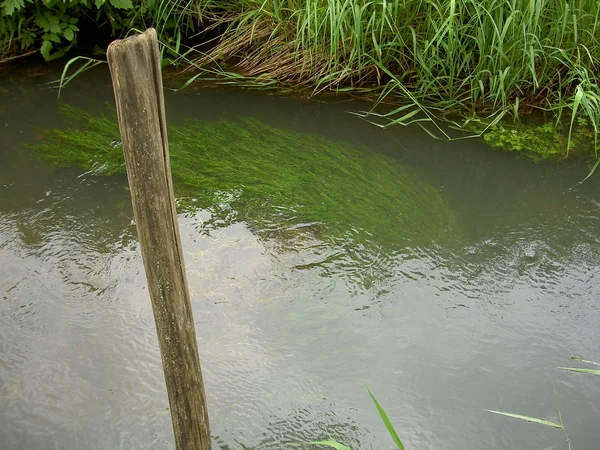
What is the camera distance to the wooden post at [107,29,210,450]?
1305 mm

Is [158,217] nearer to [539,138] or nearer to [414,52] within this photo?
[414,52]

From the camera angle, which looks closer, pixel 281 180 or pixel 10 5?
pixel 281 180

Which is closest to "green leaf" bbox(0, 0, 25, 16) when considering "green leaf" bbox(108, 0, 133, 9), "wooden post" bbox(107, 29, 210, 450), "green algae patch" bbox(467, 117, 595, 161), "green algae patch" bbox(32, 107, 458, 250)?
"green leaf" bbox(108, 0, 133, 9)

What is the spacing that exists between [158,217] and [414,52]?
9.22 feet

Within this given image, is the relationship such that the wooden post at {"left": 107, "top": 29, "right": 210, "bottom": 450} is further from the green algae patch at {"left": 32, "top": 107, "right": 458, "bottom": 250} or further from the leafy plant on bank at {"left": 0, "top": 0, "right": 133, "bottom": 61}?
the leafy plant on bank at {"left": 0, "top": 0, "right": 133, "bottom": 61}

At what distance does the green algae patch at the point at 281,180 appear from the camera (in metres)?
3.02

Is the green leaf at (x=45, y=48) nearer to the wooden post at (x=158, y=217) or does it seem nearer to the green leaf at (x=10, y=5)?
the green leaf at (x=10, y=5)

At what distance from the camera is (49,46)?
4.30 metres

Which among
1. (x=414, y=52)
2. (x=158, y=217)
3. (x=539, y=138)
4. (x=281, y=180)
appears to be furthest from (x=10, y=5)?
(x=539, y=138)

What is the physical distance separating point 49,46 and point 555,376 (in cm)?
374

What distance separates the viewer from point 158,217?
1.44m

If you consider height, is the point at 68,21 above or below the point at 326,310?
above

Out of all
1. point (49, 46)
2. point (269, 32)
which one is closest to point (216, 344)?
point (269, 32)

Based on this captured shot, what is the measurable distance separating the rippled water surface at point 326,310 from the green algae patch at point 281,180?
2 cm
